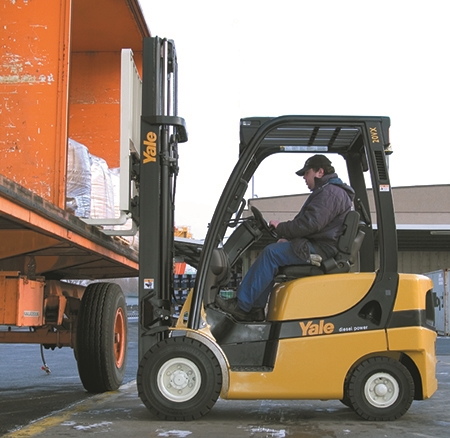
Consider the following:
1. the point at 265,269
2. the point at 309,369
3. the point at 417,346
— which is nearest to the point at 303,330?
the point at 309,369

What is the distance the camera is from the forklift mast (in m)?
5.10

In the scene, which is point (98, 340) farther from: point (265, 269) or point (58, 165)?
point (265, 269)

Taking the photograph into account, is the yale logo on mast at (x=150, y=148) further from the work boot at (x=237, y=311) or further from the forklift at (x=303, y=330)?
the work boot at (x=237, y=311)

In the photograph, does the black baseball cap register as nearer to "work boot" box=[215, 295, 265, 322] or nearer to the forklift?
the forklift

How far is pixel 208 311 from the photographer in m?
4.81

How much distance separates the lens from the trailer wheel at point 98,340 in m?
6.54

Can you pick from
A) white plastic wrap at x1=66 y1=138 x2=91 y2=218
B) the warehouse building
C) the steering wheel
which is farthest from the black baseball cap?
the warehouse building

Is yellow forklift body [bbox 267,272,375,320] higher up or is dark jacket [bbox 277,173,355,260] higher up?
dark jacket [bbox 277,173,355,260]

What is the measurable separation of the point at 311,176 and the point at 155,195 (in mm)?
1126

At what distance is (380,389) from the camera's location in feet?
15.1

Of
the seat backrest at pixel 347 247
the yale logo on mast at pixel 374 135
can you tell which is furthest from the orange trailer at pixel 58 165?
the yale logo on mast at pixel 374 135

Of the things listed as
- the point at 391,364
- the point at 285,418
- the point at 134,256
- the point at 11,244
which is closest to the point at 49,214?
the point at 11,244

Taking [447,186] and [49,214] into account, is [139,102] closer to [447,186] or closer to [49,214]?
[49,214]

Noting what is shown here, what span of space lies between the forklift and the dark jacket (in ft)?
0.24
